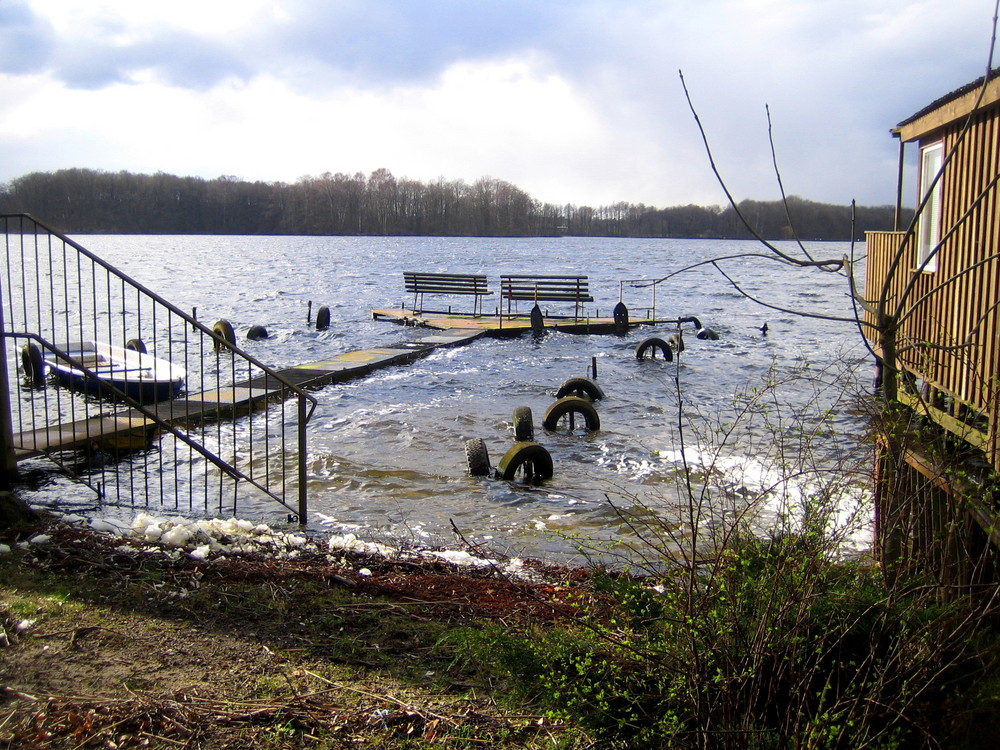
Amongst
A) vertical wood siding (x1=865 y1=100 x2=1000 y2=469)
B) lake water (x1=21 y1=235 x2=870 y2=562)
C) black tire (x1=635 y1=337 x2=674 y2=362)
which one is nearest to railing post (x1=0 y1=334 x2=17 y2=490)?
lake water (x1=21 y1=235 x2=870 y2=562)

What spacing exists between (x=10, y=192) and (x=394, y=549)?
128 metres

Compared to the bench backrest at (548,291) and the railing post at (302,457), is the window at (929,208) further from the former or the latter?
the bench backrest at (548,291)

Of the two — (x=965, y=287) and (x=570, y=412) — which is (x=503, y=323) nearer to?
(x=570, y=412)

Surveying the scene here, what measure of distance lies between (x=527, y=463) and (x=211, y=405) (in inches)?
205

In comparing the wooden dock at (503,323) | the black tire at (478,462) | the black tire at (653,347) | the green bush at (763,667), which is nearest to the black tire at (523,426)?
the black tire at (478,462)

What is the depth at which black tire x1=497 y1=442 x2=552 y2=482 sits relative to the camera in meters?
10.5

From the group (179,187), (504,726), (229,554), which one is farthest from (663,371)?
(179,187)

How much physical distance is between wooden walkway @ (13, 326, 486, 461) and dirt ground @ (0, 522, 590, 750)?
2.52 m

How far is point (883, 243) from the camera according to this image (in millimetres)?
11539

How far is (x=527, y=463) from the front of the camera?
10688mm

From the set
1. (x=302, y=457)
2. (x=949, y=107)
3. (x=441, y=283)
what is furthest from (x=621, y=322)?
(x=302, y=457)

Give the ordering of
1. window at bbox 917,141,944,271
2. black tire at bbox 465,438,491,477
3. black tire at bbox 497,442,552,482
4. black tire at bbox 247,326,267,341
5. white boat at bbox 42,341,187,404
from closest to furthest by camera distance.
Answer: window at bbox 917,141,944,271, black tire at bbox 497,442,552,482, black tire at bbox 465,438,491,477, white boat at bbox 42,341,187,404, black tire at bbox 247,326,267,341

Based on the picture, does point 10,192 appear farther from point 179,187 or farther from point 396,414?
point 396,414

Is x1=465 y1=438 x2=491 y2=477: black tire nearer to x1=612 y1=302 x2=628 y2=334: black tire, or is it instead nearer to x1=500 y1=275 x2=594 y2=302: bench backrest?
x1=612 y1=302 x2=628 y2=334: black tire
